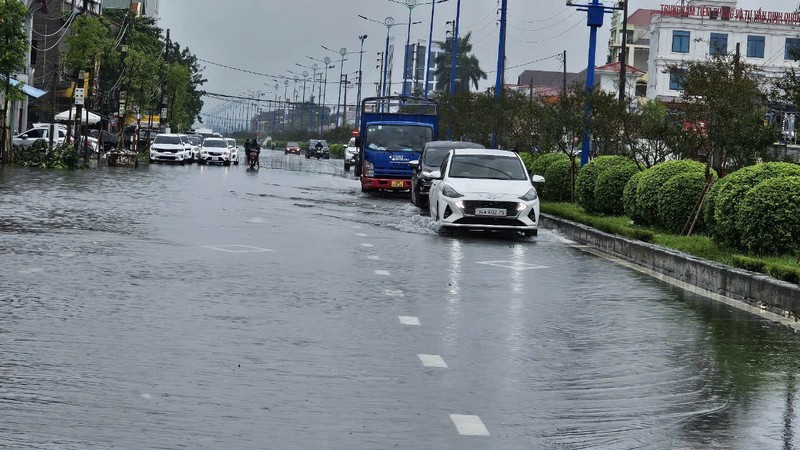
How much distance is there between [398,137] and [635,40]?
113m

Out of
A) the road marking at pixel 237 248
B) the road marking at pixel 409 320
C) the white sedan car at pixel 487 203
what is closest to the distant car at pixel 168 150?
the white sedan car at pixel 487 203

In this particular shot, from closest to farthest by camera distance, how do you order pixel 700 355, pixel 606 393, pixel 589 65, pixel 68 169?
pixel 606 393
pixel 700 355
pixel 589 65
pixel 68 169

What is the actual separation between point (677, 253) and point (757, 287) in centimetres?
341

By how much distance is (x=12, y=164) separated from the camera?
50.4 m

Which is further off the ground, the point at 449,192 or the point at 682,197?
the point at 682,197

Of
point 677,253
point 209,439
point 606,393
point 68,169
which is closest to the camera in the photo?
point 209,439

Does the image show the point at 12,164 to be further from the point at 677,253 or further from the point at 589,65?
the point at 677,253

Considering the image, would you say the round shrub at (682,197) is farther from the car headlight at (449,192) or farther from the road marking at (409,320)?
the road marking at (409,320)

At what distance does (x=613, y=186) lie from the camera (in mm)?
28281

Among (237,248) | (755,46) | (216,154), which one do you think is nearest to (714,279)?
(237,248)

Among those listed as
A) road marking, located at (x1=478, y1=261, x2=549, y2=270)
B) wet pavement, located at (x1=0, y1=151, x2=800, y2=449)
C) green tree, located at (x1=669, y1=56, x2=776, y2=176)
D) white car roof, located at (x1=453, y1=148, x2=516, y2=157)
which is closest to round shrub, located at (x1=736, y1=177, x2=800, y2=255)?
wet pavement, located at (x1=0, y1=151, x2=800, y2=449)

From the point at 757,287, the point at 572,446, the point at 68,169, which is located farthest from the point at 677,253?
the point at 68,169

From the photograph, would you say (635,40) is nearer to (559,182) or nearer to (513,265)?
(559,182)

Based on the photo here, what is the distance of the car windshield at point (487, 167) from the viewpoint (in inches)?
1066
